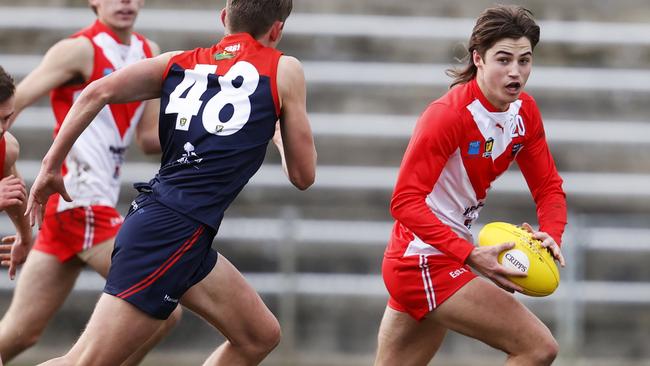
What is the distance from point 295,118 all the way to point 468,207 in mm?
947

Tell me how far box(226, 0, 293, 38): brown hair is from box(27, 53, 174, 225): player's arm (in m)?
0.31

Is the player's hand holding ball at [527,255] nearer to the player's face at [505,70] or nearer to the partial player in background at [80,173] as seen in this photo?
the player's face at [505,70]

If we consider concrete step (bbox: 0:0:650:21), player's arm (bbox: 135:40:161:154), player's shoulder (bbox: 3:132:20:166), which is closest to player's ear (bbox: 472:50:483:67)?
player's arm (bbox: 135:40:161:154)

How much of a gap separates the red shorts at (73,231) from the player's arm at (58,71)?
1.95 ft

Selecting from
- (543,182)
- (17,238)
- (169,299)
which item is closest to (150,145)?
(17,238)

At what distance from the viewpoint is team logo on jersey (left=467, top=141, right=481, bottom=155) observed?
5.03 meters

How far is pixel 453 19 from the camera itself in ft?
35.8

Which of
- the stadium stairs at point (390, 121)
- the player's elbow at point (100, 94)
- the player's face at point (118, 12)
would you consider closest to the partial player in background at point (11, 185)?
the player's elbow at point (100, 94)

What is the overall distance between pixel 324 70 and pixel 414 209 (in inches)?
235

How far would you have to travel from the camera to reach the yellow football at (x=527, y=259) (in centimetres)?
485

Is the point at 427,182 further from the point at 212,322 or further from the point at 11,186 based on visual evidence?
the point at 11,186

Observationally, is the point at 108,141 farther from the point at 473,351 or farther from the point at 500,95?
the point at 473,351

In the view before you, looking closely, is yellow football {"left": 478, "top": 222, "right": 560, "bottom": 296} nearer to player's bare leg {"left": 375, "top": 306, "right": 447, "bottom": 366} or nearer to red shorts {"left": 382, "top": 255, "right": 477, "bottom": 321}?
red shorts {"left": 382, "top": 255, "right": 477, "bottom": 321}

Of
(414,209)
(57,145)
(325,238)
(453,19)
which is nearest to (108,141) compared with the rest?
(57,145)
